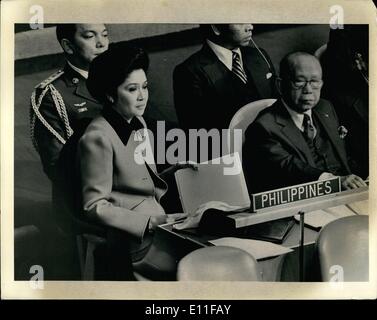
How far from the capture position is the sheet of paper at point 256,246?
192 cm

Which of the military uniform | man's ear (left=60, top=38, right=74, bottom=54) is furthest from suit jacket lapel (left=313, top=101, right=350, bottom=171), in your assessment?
man's ear (left=60, top=38, right=74, bottom=54)

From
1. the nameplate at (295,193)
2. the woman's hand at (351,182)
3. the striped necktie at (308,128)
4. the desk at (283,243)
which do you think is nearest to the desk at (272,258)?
the desk at (283,243)

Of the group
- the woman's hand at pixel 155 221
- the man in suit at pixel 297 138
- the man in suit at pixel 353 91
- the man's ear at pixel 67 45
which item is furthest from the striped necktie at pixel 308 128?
the man's ear at pixel 67 45

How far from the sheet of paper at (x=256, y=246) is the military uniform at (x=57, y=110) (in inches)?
24.9

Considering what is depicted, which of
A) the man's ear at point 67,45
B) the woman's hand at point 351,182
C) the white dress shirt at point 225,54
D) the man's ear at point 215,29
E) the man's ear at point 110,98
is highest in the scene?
the man's ear at point 215,29

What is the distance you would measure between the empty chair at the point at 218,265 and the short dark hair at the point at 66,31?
874mm

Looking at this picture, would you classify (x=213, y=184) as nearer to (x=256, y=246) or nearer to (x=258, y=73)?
(x=256, y=246)

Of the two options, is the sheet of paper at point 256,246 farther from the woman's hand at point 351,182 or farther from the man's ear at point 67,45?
the man's ear at point 67,45

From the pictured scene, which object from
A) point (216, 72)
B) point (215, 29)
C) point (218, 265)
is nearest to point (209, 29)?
point (215, 29)

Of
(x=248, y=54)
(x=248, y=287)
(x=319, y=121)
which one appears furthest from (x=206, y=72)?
(x=248, y=287)

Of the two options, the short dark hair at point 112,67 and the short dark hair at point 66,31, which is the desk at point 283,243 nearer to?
the short dark hair at point 112,67

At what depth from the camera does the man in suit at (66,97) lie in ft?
6.34

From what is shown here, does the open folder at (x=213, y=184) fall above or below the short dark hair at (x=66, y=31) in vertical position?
below
